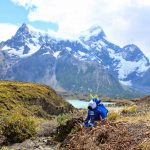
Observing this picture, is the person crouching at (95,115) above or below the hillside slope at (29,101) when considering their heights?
above

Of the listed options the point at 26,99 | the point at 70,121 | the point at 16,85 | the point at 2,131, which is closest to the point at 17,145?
the point at 2,131

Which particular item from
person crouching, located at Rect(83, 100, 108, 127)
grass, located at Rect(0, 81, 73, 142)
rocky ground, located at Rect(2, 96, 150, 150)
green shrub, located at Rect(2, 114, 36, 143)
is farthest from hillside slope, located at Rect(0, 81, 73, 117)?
person crouching, located at Rect(83, 100, 108, 127)

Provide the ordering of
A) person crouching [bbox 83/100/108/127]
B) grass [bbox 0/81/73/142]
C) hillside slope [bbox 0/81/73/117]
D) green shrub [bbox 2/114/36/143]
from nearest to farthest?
person crouching [bbox 83/100/108/127], green shrub [bbox 2/114/36/143], grass [bbox 0/81/73/142], hillside slope [bbox 0/81/73/117]

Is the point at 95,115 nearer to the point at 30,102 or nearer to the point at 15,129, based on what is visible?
the point at 15,129

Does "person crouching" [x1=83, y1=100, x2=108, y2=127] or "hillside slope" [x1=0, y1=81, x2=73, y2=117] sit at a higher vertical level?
"person crouching" [x1=83, y1=100, x2=108, y2=127]

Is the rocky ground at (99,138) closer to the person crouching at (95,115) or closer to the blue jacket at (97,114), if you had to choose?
the person crouching at (95,115)

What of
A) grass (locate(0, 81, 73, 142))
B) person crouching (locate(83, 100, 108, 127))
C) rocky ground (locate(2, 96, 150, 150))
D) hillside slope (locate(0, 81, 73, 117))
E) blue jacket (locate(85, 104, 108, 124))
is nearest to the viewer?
rocky ground (locate(2, 96, 150, 150))

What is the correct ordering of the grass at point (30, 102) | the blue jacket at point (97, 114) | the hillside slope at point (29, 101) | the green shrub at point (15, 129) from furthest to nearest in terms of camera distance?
the hillside slope at point (29, 101) < the grass at point (30, 102) < the green shrub at point (15, 129) < the blue jacket at point (97, 114)

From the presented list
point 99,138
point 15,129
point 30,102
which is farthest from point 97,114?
point 30,102

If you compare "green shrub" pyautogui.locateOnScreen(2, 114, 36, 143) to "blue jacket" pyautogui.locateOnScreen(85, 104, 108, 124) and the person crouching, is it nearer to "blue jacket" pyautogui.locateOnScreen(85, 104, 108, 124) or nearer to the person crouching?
the person crouching

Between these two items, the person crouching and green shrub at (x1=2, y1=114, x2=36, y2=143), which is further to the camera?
green shrub at (x1=2, y1=114, x2=36, y2=143)

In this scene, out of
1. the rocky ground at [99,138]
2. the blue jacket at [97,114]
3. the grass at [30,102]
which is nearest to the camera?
the rocky ground at [99,138]

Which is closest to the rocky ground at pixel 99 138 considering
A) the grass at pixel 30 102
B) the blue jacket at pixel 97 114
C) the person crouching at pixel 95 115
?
the person crouching at pixel 95 115

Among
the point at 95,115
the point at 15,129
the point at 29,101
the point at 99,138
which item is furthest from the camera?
the point at 29,101
